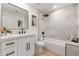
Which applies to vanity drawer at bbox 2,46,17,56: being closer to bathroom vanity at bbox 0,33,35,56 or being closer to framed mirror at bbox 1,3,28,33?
bathroom vanity at bbox 0,33,35,56

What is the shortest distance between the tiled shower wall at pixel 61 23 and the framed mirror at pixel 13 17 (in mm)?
940

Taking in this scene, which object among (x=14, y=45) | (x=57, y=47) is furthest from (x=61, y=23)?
(x=14, y=45)

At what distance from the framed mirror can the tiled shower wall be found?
0.94 metres

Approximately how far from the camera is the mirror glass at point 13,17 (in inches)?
66.9

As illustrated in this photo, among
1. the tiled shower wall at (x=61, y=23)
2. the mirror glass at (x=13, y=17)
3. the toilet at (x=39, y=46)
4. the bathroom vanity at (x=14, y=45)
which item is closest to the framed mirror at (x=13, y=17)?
the mirror glass at (x=13, y=17)

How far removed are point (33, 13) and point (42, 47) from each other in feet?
4.56

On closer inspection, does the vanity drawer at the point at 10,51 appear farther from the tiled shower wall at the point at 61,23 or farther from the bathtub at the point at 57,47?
the tiled shower wall at the point at 61,23

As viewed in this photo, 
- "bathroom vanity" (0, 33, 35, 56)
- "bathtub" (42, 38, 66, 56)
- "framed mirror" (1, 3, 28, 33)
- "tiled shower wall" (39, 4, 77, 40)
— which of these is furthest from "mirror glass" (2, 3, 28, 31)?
"bathtub" (42, 38, 66, 56)

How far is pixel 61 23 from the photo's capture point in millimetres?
2963

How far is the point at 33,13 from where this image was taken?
2.71 m

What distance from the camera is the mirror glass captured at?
1.70 meters

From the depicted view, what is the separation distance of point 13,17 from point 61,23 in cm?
195

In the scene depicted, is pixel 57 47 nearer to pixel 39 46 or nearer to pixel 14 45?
pixel 39 46

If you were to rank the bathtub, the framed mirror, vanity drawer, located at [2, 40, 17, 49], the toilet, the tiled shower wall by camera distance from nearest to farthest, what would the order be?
vanity drawer, located at [2, 40, 17, 49] < the framed mirror < the bathtub < the toilet < the tiled shower wall
